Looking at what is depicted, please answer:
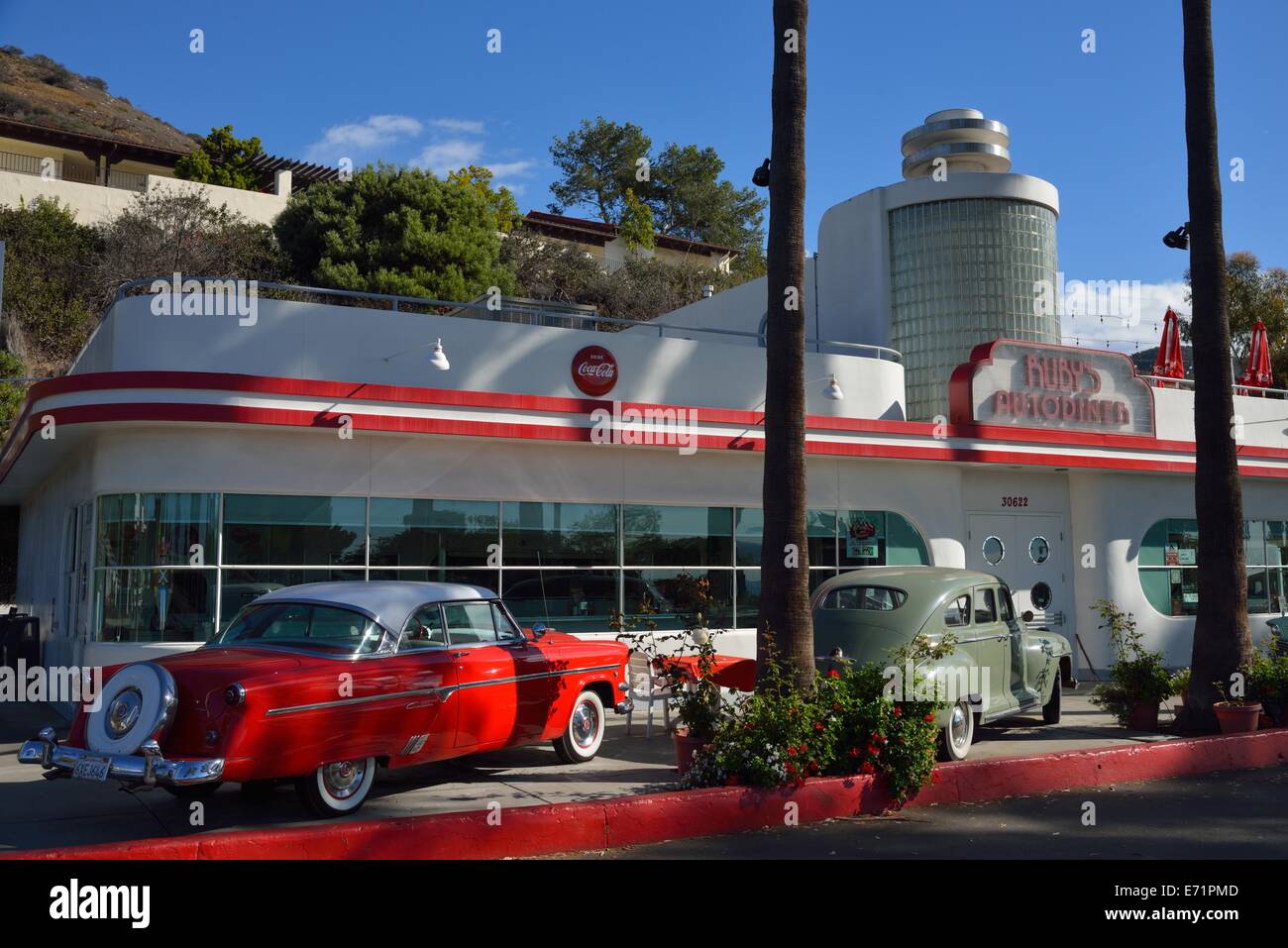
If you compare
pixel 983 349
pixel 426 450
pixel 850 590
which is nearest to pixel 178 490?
pixel 426 450

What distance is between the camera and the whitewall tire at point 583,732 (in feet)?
33.5

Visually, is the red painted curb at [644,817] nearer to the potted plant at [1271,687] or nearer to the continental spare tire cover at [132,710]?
the continental spare tire cover at [132,710]

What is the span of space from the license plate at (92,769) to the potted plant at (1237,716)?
1066 cm

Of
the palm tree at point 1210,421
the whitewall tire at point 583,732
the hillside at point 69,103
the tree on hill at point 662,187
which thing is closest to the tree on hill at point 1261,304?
the tree on hill at point 662,187

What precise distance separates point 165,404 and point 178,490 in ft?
3.52

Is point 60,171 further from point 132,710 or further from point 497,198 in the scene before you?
point 132,710

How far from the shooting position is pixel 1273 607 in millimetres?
21484

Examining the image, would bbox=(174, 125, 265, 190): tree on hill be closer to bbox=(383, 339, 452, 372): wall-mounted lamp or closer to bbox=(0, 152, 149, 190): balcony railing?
bbox=(0, 152, 149, 190): balcony railing

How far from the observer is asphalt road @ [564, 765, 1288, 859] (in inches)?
287

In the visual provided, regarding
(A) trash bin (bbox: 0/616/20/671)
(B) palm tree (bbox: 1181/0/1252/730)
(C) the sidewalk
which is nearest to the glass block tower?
(B) palm tree (bbox: 1181/0/1252/730)

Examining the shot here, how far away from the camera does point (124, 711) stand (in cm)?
727

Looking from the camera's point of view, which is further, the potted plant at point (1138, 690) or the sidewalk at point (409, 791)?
the potted plant at point (1138, 690)

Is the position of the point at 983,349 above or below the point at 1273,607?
above
